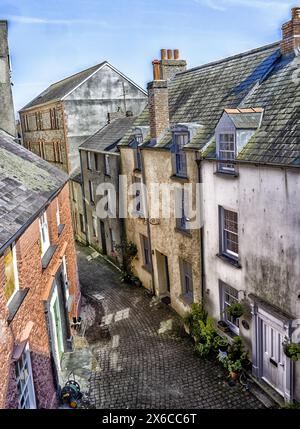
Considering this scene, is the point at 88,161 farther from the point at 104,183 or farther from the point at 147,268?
the point at 147,268

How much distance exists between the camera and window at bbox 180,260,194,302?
16984mm

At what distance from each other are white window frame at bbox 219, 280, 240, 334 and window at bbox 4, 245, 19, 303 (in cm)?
775

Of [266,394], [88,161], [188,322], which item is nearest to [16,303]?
[266,394]

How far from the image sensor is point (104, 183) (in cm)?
2542

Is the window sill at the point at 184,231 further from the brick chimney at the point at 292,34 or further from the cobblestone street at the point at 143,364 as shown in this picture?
the brick chimney at the point at 292,34

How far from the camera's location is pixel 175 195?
55.5 feet

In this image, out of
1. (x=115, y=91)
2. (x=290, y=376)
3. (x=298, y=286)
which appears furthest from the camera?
(x=115, y=91)

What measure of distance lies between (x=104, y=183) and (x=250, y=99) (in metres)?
13.2

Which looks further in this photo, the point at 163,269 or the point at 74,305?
the point at 163,269

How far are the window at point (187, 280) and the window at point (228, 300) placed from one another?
8.47ft

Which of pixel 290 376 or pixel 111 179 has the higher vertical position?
pixel 111 179
